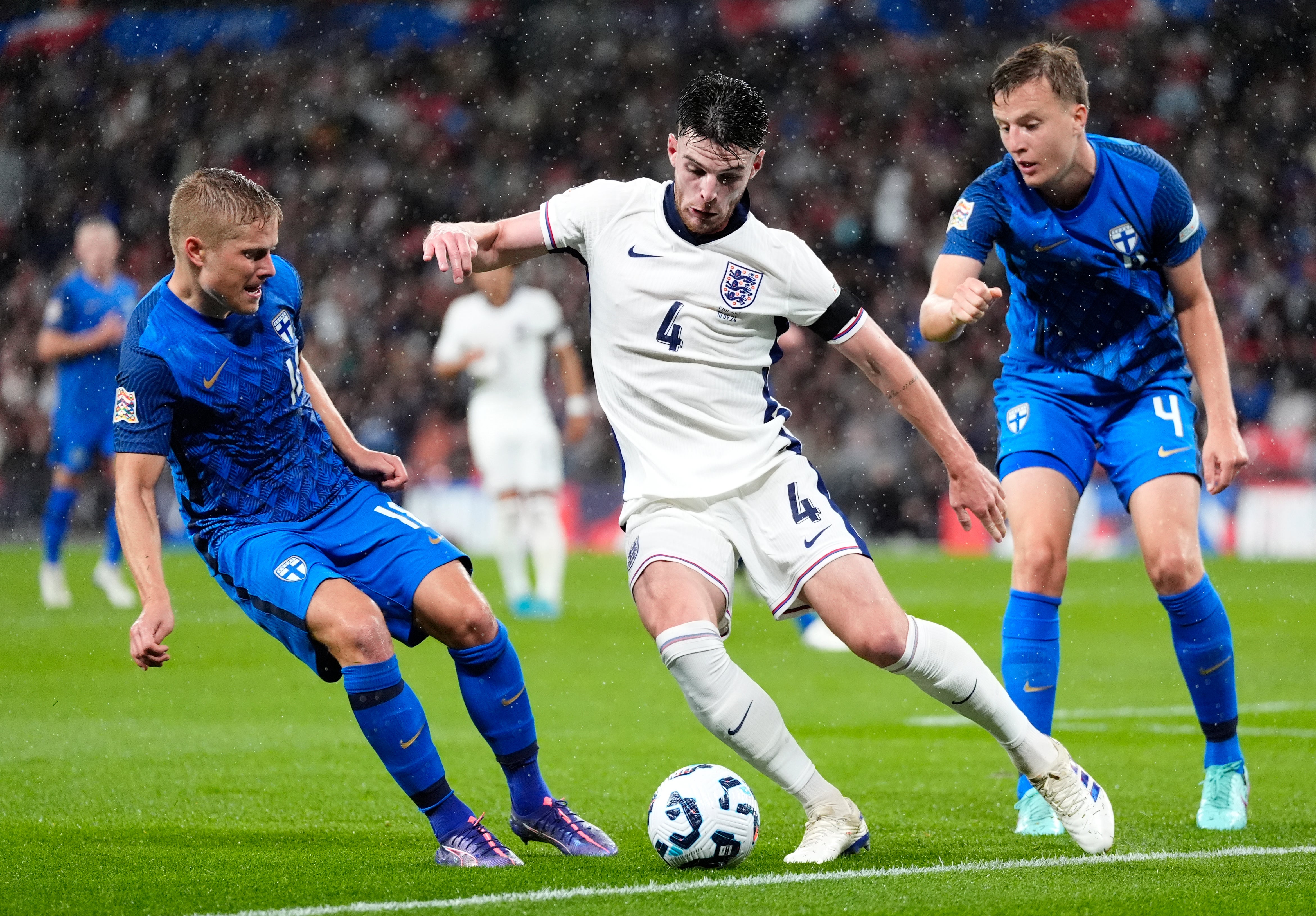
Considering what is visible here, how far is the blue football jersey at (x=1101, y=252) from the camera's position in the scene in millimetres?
4898

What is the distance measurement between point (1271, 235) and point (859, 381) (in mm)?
5771

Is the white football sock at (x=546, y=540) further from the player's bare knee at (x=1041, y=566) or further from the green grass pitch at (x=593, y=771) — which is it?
the player's bare knee at (x=1041, y=566)

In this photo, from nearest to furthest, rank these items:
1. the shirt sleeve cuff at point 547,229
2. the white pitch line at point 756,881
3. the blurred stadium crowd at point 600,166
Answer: the white pitch line at point 756,881, the shirt sleeve cuff at point 547,229, the blurred stadium crowd at point 600,166

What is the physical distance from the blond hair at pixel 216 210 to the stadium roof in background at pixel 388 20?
773 inches

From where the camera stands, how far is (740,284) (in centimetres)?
441

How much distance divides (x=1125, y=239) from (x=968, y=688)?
1.56 metres

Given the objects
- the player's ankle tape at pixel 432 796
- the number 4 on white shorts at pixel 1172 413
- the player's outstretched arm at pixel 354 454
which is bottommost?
the player's ankle tape at pixel 432 796

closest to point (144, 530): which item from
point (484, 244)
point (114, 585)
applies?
point (484, 244)

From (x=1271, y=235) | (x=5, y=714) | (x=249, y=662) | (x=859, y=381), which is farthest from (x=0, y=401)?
(x=1271, y=235)

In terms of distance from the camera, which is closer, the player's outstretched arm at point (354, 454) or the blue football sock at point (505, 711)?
the blue football sock at point (505, 711)

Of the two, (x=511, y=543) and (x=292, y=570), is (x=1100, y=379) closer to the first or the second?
(x=292, y=570)

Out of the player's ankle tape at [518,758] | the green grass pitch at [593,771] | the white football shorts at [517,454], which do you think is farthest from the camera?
the white football shorts at [517,454]

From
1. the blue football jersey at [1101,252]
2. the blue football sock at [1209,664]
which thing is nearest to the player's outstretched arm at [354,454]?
the blue football jersey at [1101,252]

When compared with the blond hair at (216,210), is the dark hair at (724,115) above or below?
above
